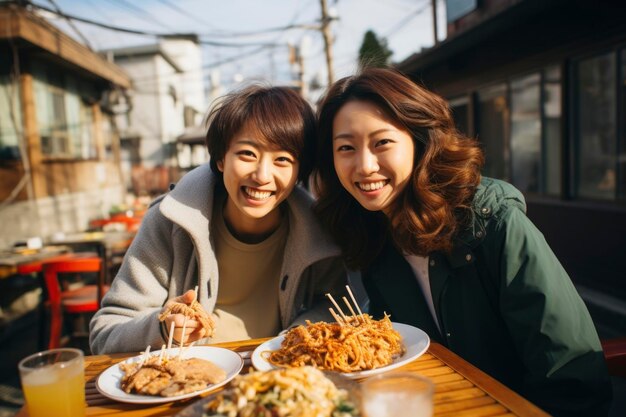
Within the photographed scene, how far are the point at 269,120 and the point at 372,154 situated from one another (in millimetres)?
585

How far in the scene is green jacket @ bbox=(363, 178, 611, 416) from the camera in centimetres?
177

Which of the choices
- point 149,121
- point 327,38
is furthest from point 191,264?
point 149,121

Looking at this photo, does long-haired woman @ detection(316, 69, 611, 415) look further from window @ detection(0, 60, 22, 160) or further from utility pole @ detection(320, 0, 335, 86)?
utility pole @ detection(320, 0, 335, 86)

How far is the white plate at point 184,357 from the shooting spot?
4.83 ft

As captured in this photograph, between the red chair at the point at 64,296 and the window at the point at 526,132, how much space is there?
6539 millimetres

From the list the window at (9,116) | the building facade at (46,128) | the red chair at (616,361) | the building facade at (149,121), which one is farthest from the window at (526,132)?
the building facade at (149,121)

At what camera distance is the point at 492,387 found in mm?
1484

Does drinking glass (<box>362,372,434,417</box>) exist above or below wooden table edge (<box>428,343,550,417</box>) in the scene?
above

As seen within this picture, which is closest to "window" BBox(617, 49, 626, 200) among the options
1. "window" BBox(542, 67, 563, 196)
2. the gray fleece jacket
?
"window" BBox(542, 67, 563, 196)

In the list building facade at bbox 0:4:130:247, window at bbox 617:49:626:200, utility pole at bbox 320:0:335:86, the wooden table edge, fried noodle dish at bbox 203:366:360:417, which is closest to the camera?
fried noodle dish at bbox 203:366:360:417

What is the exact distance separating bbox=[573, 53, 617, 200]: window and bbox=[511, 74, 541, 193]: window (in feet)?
2.87

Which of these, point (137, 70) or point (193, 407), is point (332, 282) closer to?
point (193, 407)

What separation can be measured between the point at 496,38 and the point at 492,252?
21.4ft

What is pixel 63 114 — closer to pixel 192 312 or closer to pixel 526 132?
pixel 526 132
